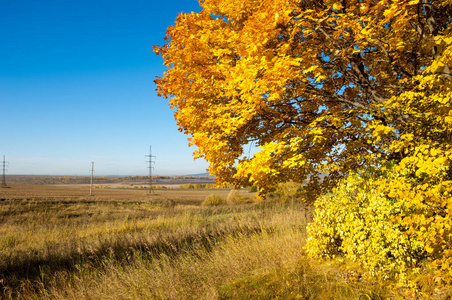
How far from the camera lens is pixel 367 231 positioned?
4941 millimetres

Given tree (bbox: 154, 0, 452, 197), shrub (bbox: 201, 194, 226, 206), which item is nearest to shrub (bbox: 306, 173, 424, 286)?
tree (bbox: 154, 0, 452, 197)

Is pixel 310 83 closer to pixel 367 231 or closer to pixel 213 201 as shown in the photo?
pixel 367 231

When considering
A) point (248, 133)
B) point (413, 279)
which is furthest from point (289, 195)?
point (413, 279)

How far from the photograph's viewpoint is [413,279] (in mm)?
4605

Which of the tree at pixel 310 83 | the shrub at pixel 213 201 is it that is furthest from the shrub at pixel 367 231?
the shrub at pixel 213 201

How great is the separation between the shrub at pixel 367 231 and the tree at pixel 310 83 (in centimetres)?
69

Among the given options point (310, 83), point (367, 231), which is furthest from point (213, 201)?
point (367, 231)

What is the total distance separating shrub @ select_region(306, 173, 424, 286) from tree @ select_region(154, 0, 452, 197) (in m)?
0.69

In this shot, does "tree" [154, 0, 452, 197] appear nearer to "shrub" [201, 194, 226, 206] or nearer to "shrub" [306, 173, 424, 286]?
"shrub" [306, 173, 424, 286]

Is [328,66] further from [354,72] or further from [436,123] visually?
[436,123]

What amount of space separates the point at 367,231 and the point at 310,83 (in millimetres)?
3229

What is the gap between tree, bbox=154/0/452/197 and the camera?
4.89 meters

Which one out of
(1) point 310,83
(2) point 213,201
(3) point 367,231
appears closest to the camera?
(3) point 367,231

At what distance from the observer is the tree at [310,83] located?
489cm
